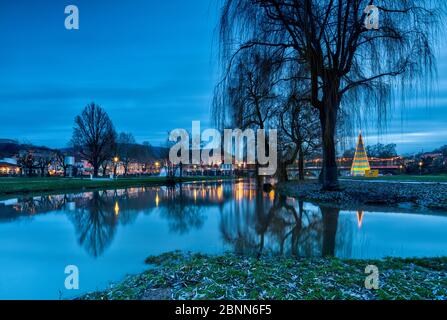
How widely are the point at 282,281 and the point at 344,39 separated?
955 centimetres

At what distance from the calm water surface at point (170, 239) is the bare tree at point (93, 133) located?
113 ft

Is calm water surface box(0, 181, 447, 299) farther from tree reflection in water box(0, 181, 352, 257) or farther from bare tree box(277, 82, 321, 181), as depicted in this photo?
bare tree box(277, 82, 321, 181)

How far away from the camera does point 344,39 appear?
9.32 meters

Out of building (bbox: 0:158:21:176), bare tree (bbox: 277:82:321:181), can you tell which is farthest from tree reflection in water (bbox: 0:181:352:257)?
building (bbox: 0:158:21:176)

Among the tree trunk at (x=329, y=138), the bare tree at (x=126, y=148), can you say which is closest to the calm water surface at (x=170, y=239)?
the tree trunk at (x=329, y=138)

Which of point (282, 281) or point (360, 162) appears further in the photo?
point (360, 162)

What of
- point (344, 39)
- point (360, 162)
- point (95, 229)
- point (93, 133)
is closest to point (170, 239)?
point (95, 229)

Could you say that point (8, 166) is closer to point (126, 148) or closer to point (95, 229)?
point (126, 148)

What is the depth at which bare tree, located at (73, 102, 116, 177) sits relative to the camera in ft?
132

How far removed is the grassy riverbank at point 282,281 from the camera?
8.75ft

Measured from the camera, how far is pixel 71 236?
6359 millimetres

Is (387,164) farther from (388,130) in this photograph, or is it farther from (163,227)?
(163,227)

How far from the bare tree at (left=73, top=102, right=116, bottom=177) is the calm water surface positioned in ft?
113
